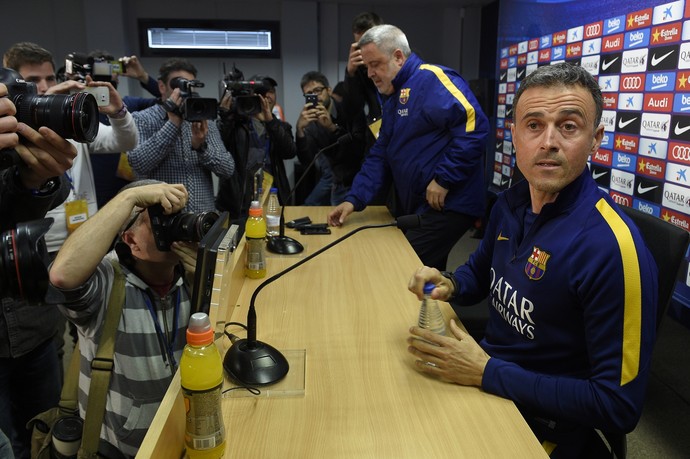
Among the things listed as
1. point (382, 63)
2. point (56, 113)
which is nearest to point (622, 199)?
point (382, 63)

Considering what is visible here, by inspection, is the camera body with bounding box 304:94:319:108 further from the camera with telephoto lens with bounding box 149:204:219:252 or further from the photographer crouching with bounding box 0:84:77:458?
the camera with telephoto lens with bounding box 149:204:219:252

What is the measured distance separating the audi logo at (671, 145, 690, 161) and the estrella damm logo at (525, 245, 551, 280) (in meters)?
1.41

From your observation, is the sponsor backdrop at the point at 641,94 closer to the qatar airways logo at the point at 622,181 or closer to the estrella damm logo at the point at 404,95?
the qatar airways logo at the point at 622,181

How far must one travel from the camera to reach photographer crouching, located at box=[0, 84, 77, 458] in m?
0.76

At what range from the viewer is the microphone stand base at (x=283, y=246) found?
6.40 ft

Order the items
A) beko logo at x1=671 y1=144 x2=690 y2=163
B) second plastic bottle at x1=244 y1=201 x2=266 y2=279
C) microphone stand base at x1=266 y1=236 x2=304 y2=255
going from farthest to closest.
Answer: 1. beko logo at x1=671 y1=144 x2=690 y2=163
2. microphone stand base at x1=266 y1=236 x2=304 y2=255
3. second plastic bottle at x1=244 y1=201 x2=266 y2=279

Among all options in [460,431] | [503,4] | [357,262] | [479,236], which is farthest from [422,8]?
[460,431]

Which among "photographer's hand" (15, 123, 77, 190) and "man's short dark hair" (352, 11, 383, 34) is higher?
"man's short dark hair" (352, 11, 383, 34)

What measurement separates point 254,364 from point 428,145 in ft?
5.09

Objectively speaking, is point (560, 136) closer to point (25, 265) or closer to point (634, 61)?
point (25, 265)

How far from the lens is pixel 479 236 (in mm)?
5129

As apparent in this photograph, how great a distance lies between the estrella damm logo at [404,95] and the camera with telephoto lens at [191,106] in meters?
0.85

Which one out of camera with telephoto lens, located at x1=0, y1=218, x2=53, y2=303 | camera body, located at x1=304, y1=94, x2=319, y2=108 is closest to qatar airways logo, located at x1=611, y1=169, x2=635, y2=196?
camera body, located at x1=304, y1=94, x2=319, y2=108

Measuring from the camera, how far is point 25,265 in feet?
2.47
